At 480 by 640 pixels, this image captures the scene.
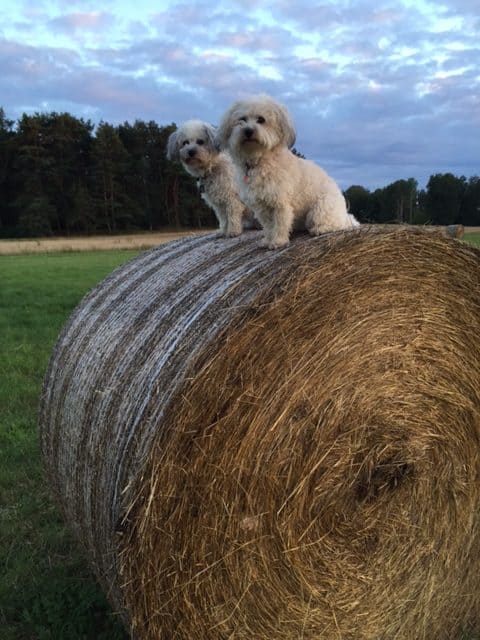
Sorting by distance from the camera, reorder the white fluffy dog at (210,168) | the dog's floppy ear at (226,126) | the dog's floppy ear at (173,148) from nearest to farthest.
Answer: the dog's floppy ear at (226,126) → the white fluffy dog at (210,168) → the dog's floppy ear at (173,148)

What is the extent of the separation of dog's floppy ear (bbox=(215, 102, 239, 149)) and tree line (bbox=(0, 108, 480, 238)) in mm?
39635

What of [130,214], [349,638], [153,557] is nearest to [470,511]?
[349,638]

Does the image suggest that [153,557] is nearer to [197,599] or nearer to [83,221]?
[197,599]

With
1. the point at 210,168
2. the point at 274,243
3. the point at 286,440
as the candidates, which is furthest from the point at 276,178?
the point at 286,440

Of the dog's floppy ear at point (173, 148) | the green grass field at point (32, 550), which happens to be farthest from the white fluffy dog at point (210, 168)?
the green grass field at point (32, 550)

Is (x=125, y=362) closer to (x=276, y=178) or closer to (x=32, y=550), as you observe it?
(x=276, y=178)

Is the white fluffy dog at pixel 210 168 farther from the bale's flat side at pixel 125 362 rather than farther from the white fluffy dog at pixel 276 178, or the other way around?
the white fluffy dog at pixel 276 178

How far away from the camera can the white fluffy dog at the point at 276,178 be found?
3.48 metres

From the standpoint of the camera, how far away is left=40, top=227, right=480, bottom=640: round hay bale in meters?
2.76

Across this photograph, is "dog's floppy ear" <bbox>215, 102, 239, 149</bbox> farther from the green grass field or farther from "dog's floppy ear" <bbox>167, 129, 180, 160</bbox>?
the green grass field

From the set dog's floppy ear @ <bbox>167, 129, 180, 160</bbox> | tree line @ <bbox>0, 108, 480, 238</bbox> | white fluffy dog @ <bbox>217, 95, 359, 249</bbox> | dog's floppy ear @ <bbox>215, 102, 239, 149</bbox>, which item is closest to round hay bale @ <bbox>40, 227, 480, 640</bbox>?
white fluffy dog @ <bbox>217, 95, 359, 249</bbox>

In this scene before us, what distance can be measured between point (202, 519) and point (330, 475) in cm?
66

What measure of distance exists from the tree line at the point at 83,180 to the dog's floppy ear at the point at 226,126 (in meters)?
39.6

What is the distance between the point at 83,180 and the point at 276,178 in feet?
155
